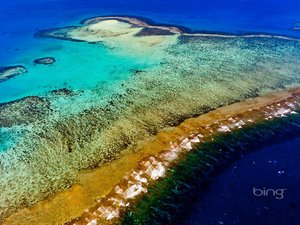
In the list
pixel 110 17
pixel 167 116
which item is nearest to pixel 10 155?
pixel 167 116

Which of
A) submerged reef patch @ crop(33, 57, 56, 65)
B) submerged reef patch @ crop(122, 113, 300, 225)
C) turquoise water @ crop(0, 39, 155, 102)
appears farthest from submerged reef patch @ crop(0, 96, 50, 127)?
submerged reef patch @ crop(122, 113, 300, 225)

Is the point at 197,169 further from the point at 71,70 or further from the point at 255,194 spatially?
the point at 71,70

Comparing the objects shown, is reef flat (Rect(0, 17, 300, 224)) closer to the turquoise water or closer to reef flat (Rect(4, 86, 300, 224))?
reef flat (Rect(4, 86, 300, 224))

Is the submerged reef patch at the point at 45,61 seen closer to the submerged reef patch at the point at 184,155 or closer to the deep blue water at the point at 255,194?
the submerged reef patch at the point at 184,155

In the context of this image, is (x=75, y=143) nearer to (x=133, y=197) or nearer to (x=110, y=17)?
(x=133, y=197)

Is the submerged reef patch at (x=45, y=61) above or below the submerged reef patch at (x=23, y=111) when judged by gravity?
above

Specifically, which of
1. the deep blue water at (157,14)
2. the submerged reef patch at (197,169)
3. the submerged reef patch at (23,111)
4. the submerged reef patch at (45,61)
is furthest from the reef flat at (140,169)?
the deep blue water at (157,14)

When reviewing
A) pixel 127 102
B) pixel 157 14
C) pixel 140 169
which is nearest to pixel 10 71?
pixel 127 102
